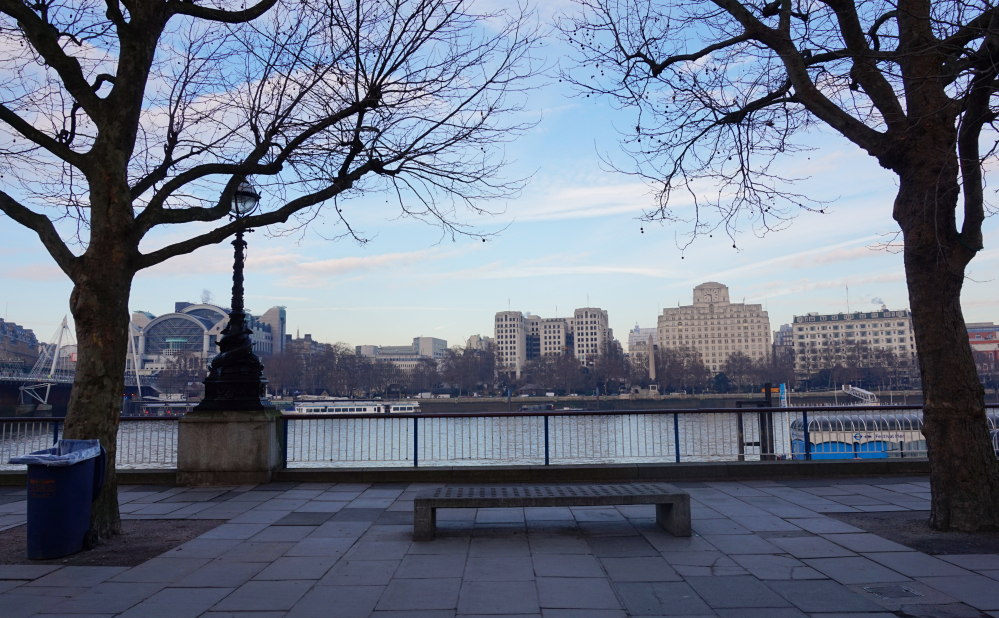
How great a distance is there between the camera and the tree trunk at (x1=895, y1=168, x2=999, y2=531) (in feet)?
20.8

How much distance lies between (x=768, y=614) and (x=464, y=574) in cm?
226

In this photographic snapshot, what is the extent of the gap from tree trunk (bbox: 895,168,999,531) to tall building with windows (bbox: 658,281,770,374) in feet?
479

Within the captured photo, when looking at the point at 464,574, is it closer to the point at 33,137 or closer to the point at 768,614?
the point at 768,614

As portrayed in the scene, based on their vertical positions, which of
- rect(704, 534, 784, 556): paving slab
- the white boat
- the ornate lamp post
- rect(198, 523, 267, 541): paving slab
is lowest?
the white boat

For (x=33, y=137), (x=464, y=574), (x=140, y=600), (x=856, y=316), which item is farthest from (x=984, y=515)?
(x=856, y=316)

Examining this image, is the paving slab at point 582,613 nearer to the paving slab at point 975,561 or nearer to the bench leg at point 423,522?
the bench leg at point 423,522

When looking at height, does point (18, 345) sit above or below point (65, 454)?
above

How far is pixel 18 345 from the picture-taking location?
137m

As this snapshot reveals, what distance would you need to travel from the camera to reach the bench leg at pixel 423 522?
6.42 metres

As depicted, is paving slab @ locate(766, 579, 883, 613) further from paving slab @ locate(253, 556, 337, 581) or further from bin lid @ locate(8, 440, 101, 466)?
bin lid @ locate(8, 440, 101, 466)

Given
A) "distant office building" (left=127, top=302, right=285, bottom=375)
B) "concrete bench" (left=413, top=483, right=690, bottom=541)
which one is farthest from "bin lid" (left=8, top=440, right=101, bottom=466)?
"distant office building" (left=127, top=302, right=285, bottom=375)

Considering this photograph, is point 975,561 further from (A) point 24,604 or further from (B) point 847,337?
(B) point 847,337

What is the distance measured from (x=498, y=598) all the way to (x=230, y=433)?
6.89 metres

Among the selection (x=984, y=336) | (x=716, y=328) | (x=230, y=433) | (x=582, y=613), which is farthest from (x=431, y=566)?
(x=716, y=328)
